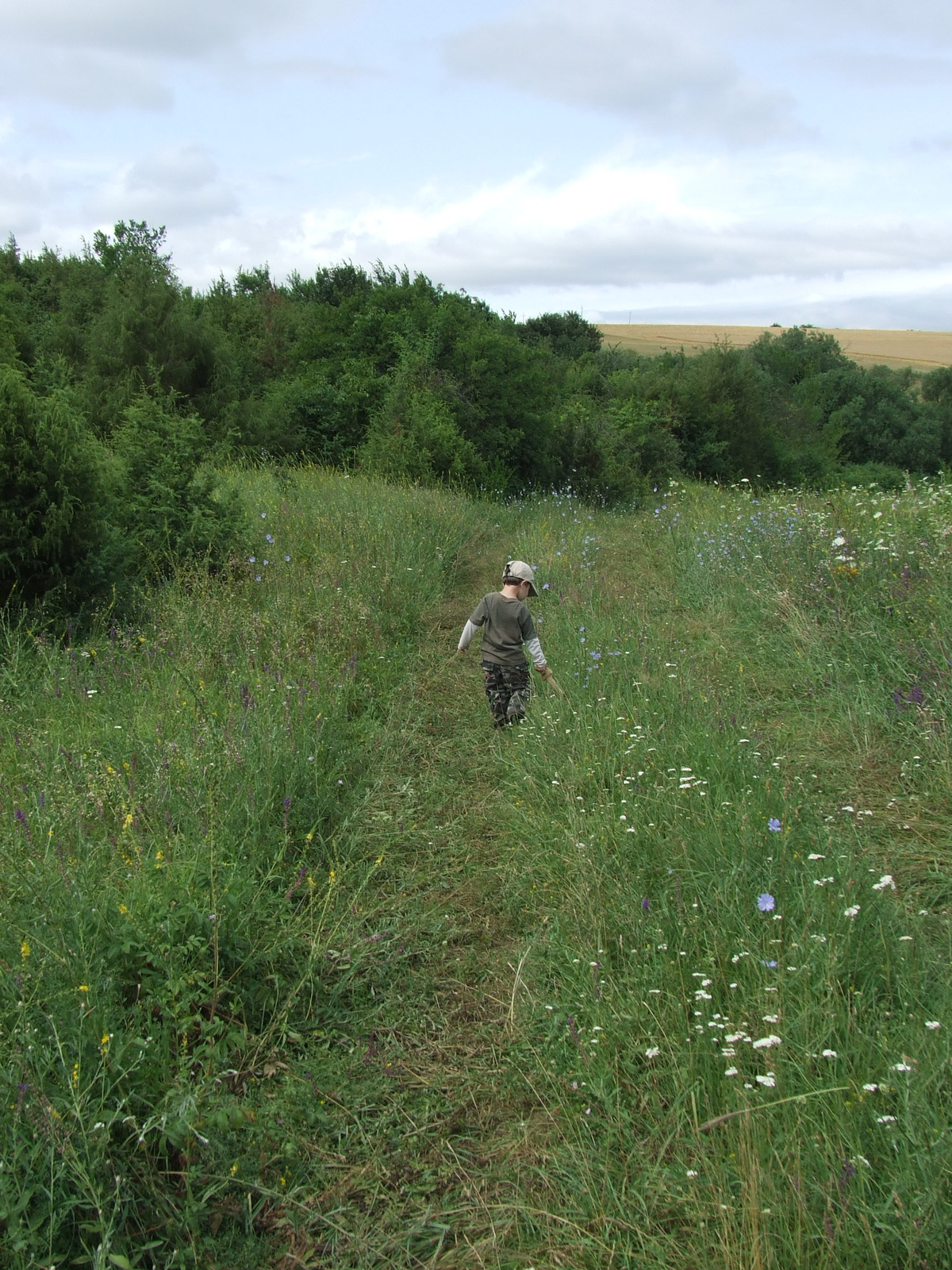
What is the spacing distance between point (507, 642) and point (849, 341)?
79413 millimetres

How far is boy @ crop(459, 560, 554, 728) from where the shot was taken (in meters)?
6.31

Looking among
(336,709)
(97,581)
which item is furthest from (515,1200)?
(97,581)

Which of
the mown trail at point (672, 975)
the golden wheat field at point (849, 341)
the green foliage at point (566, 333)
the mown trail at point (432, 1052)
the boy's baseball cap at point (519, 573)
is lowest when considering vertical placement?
the mown trail at point (432, 1052)

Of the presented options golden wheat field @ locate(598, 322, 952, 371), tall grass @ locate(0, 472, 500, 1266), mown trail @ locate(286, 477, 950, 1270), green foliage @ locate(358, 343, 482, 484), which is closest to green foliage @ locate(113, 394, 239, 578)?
tall grass @ locate(0, 472, 500, 1266)

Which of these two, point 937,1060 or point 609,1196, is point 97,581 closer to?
point 609,1196

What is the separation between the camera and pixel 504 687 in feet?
20.9

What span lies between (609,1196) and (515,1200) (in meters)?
0.28

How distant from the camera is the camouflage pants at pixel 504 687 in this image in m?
6.30

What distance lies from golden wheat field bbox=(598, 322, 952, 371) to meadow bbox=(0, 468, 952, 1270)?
182ft

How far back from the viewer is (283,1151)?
8.50ft

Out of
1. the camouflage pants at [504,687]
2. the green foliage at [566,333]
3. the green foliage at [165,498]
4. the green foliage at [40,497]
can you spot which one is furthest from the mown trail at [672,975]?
the green foliage at [566,333]

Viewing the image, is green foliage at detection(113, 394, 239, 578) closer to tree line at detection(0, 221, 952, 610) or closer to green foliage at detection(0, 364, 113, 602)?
tree line at detection(0, 221, 952, 610)

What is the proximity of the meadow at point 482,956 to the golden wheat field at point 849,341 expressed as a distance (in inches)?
2183

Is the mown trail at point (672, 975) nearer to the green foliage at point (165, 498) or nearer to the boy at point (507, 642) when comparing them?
the boy at point (507, 642)
